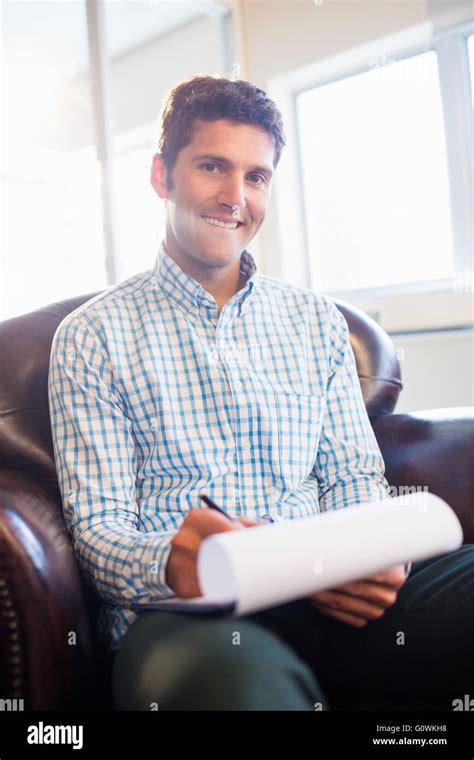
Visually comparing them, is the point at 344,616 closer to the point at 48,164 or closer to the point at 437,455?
the point at 437,455

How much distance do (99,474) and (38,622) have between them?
247mm

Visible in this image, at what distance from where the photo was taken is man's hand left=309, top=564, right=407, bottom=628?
90cm

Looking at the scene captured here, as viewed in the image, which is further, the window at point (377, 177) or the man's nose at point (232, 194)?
the window at point (377, 177)

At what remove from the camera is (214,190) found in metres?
1.24

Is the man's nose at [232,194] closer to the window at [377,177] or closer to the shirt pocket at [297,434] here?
the shirt pocket at [297,434]

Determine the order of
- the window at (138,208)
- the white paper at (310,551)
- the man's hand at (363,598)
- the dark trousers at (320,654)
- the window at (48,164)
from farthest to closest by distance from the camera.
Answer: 1. the window at (138,208)
2. the window at (48,164)
3. the man's hand at (363,598)
4. the dark trousers at (320,654)
5. the white paper at (310,551)

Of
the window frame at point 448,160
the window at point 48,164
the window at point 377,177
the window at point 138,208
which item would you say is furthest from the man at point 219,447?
the window at point 138,208

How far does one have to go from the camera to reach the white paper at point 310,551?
63 cm

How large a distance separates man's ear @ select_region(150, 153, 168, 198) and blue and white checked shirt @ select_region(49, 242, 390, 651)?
144 mm

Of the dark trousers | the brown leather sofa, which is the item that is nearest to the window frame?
the brown leather sofa

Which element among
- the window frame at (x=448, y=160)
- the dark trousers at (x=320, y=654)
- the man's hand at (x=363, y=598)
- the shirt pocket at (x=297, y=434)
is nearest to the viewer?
the dark trousers at (x=320, y=654)

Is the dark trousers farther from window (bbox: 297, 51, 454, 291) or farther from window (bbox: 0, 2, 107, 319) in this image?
window (bbox: 0, 2, 107, 319)

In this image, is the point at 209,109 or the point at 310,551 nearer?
the point at 310,551

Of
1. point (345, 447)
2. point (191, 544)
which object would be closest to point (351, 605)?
point (191, 544)
